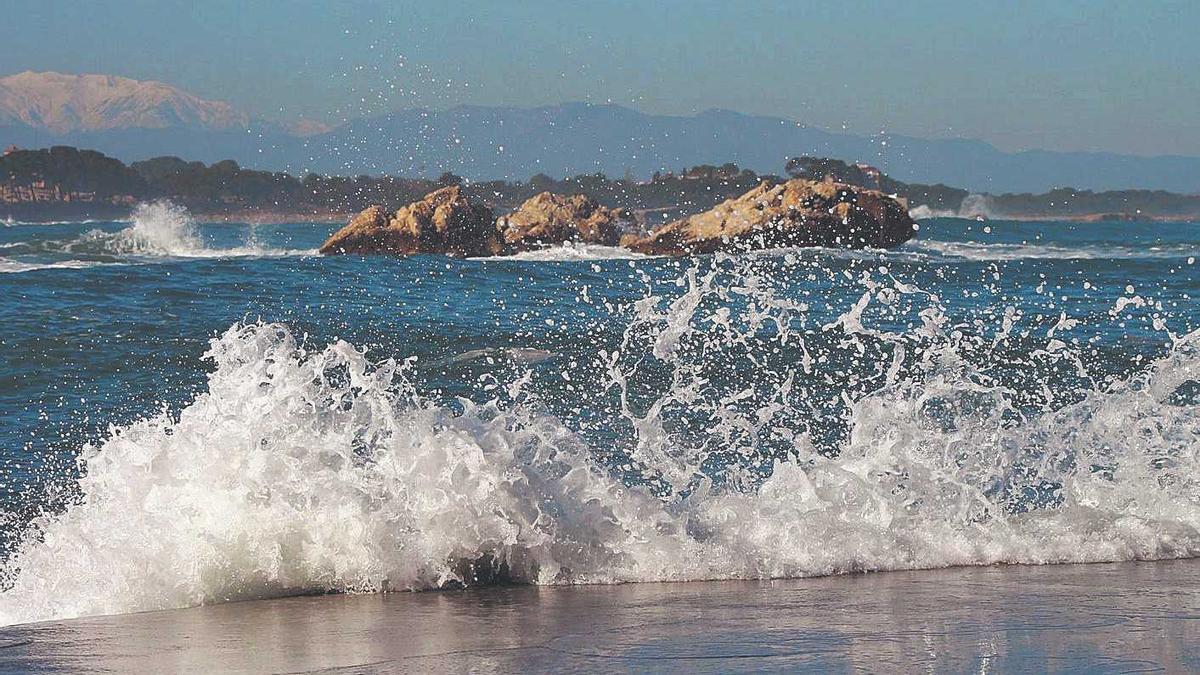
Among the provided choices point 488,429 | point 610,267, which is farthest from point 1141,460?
point 610,267

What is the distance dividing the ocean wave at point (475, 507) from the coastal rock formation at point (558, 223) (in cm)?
2747

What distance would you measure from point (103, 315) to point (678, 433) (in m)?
9.26

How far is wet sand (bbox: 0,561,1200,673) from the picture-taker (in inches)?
162

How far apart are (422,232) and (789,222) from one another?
27.6 feet

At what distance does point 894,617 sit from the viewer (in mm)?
4770

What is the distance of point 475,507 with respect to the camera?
5816mm

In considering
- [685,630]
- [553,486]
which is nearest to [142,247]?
[553,486]

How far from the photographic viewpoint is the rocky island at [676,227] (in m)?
32.5

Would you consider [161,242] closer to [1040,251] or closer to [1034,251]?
[1034,251]

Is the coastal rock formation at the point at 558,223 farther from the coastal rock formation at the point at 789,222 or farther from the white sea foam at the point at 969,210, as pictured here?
the white sea foam at the point at 969,210

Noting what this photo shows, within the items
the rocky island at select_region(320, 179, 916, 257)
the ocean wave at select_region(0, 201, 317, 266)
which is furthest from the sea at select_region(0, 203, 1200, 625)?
the rocky island at select_region(320, 179, 916, 257)

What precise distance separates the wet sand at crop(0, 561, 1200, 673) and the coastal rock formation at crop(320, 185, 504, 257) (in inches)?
1061

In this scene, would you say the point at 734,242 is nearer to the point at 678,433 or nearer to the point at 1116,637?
the point at 678,433

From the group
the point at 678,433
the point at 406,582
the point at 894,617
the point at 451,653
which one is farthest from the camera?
the point at 678,433
